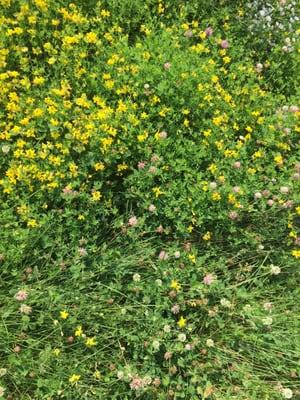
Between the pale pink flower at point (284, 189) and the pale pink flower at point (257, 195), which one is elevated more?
the pale pink flower at point (284, 189)

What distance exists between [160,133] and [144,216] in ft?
2.06

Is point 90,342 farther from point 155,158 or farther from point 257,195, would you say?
point 257,195

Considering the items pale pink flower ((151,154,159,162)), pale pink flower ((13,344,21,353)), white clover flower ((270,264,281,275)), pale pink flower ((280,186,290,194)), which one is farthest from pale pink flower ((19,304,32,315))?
pale pink flower ((280,186,290,194))

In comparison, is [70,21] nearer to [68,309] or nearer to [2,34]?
[2,34]

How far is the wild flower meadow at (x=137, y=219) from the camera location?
115 inches

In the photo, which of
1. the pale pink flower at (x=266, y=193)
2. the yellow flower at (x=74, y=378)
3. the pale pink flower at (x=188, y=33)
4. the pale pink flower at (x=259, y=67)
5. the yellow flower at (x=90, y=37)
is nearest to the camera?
the yellow flower at (x=74, y=378)

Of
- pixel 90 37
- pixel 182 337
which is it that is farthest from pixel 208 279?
pixel 90 37

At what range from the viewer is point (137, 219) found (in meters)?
3.22

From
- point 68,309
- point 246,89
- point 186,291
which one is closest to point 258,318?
point 186,291

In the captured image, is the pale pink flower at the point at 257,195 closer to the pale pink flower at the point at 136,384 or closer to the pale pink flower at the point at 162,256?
the pale pink flower at the point at 162,256

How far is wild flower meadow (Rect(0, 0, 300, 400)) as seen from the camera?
2.91 meters

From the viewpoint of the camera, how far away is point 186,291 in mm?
3195

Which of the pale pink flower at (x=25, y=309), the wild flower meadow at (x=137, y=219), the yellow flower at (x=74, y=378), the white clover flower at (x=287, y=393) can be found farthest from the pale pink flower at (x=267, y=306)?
the pale pink flower at (x=25, y=309)

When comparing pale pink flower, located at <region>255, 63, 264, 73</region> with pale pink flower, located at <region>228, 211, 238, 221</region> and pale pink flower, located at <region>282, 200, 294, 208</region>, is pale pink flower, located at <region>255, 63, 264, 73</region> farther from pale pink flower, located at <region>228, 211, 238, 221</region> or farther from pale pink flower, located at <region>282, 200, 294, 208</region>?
pale pink flower, located at <region>228, 211, 238, 221</region>
